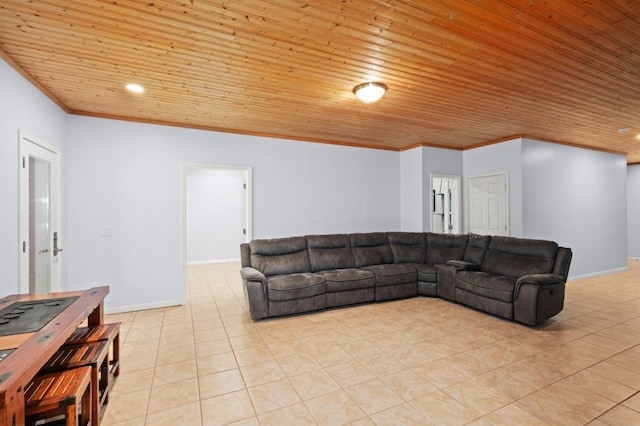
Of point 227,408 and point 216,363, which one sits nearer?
point 227,408

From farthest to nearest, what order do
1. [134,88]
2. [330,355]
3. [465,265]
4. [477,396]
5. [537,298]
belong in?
1. [465,265]
2. [537,298]
3. [134,88]
4. [330,355]
5. [477,396]

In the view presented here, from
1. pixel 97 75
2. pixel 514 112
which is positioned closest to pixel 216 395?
pixel 97 75

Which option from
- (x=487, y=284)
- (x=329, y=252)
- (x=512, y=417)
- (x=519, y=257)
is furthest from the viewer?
(x=329, y=252)

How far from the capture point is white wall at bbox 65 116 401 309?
3809mm

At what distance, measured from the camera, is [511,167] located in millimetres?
5188

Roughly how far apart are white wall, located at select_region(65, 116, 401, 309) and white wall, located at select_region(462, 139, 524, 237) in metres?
3.10

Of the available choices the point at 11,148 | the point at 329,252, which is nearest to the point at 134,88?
the point at 11,148

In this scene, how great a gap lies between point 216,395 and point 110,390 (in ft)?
2.68

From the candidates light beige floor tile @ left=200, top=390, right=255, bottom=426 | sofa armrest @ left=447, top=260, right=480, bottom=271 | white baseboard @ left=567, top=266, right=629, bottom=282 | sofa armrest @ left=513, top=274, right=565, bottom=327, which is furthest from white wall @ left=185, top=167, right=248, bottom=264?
white baseboard @ left=567, top=266, right=629, bottom=282

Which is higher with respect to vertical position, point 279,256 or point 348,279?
point 279,256

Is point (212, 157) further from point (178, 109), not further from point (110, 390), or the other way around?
point (110, 390)

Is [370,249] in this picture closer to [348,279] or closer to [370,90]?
[348,279]

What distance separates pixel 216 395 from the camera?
217 centimetres

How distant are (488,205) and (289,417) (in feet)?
17.0
